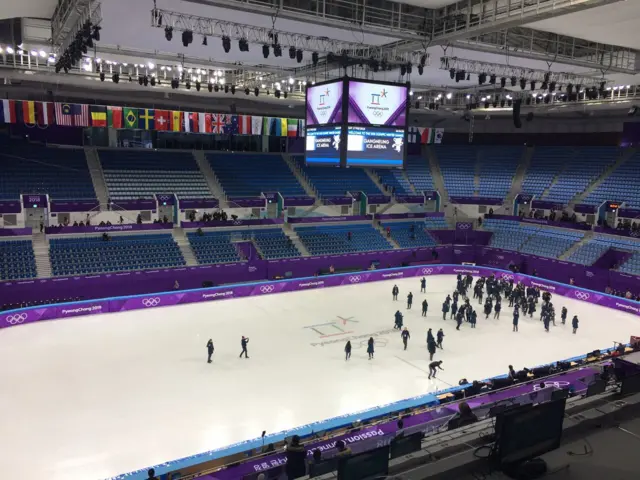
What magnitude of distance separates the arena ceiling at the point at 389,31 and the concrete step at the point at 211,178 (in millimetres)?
10950

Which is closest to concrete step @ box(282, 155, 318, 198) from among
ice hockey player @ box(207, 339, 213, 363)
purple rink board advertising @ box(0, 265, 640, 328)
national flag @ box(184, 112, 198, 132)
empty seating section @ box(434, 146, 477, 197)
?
purple rink board advertising @ box(0, 265, 640, 328)

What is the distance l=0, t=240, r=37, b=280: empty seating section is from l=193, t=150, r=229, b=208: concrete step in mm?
12232

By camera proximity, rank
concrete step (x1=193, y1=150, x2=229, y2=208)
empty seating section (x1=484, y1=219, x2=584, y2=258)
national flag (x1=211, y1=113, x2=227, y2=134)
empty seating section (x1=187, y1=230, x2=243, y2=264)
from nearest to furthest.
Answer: empty seating section (x1=187, y1=230, x2=243, y2=264), national flag (x1=211, y1=113, x2=227, y2=134), empty seating section (x1=484, y1=219, x2=584, y2=258), concrete step (x1=193, y1=150, x2=229, y2=208)

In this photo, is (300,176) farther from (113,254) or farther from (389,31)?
(389,31)

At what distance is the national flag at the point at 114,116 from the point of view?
99.2 ft

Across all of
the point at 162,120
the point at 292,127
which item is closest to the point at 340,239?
the point at 292,127

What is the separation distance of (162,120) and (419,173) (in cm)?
2341

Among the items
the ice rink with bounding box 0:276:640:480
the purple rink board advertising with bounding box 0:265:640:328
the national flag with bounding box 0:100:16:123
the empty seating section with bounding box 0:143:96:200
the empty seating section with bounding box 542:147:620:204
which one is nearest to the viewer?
the ice rink with bounding box 0:276:640:480

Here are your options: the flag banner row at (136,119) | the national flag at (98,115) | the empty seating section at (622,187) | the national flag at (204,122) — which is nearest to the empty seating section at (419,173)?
the flag banner row at (136,119)

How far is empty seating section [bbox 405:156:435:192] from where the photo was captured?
44.2m

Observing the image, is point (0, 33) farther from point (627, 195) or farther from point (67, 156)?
point (627, 195)

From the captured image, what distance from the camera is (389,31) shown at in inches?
654

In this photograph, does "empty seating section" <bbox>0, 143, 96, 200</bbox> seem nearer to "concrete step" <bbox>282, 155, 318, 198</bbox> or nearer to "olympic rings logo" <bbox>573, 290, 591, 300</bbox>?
"concrete step" <bbox>282, 155, 318, 198</bbox>

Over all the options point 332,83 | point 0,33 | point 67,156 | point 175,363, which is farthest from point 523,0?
point 67,156
